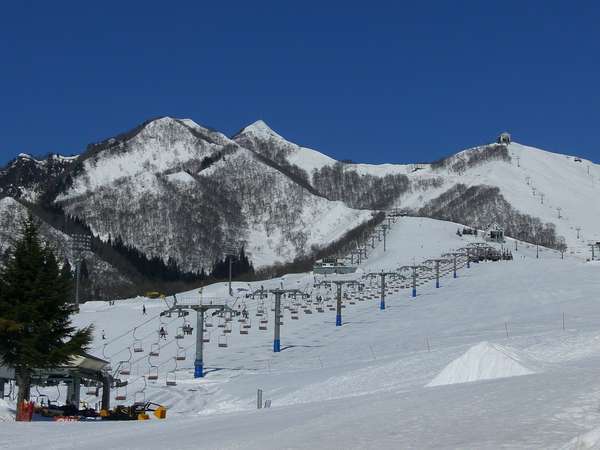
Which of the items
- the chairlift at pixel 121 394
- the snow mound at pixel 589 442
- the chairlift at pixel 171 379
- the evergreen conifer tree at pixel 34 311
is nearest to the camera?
the snow mound at pixel 589 442

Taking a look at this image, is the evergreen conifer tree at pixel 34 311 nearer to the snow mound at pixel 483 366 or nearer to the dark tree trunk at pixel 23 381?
the dark tree trunk at pixel 23 381

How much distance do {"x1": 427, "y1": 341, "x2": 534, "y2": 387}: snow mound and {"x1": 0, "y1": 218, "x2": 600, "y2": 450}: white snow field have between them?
0.04 metres

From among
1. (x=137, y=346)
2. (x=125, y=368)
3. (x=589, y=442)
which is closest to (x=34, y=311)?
(x=589, y=442)

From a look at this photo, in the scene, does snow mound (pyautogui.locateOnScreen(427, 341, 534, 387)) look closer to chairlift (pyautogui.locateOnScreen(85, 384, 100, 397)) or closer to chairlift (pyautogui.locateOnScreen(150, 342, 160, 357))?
chairlift (pyautogui.locateOnScreen(85, 384, 100, 397))

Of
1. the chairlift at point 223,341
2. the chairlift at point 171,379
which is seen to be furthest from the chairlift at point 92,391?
the chairlift at point 223,341

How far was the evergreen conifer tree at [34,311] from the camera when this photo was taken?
24766mm

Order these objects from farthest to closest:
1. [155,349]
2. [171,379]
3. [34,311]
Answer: [155,349] < [171,379] < [34,311]

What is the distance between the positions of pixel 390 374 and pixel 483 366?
269 inches

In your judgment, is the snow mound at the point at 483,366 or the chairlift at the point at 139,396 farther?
the chairlift at the point at 139,396

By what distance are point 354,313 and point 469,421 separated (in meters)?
53.0

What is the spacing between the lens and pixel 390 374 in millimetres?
28312

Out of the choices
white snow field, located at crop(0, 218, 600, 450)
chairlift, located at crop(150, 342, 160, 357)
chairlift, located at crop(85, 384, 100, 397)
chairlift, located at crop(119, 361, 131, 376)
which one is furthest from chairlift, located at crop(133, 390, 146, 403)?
chairlift, located at crop(150, 342, 160, 357)

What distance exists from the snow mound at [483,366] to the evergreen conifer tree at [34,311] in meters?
9.85

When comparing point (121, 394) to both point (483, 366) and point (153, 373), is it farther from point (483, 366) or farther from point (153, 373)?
point (483, 366)
